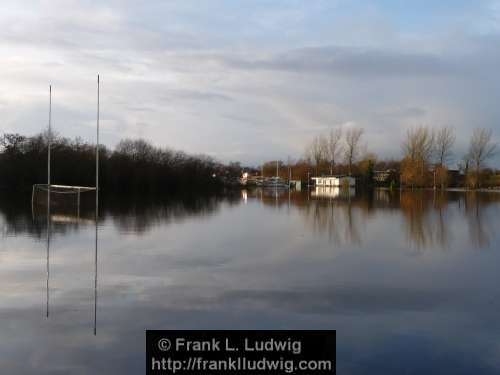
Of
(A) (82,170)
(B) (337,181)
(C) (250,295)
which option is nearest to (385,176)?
(B) (337,181)

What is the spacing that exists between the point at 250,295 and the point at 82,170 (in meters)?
50.5

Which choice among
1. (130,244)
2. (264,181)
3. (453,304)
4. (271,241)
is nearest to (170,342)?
(453,304)

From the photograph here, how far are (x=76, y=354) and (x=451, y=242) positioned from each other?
467 inches

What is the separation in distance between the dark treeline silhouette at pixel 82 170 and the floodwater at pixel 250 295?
40.3m

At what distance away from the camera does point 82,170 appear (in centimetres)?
5516

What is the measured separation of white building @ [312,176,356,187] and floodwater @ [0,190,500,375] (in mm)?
87429

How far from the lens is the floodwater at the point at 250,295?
5246 millimetres

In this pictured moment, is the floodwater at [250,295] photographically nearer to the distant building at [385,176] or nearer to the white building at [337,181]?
the white building at [337,181]

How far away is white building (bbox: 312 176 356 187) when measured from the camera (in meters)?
102

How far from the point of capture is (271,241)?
48.4 feet

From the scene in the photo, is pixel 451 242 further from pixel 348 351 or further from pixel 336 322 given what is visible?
pixel 348 351

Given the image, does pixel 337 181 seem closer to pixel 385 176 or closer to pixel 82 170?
pixel 385 176

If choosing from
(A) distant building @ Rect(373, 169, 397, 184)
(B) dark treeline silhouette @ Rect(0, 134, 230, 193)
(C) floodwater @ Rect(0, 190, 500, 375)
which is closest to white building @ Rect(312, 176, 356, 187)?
(A) distant building @ Rect(373, 169, 397, 184)

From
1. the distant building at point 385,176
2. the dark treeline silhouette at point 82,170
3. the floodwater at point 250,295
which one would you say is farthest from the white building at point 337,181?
the floodwater at point 250,295
